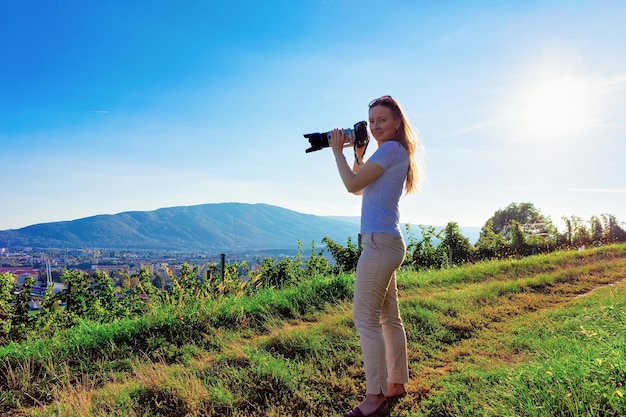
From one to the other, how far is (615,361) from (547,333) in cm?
229

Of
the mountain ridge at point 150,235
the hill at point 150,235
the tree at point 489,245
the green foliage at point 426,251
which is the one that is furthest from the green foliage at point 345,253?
the mountain ridge at point 150,235

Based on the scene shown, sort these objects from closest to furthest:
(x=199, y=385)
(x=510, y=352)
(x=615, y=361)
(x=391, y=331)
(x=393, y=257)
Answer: (x=615, y=361) < (x=393, y=257) < (x=391, y=331) < (x=199, y=385) < (x=510, y=352)

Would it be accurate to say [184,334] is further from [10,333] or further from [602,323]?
[602,323]

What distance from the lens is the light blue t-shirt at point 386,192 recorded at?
2.85 meters

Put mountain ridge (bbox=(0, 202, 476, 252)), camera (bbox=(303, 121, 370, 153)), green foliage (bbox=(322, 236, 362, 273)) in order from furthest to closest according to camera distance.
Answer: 1. mountain ridge (bbox=(0, 202, 476, 252))
2. green foliage (bbox=(322, 236, 362, 273))
3. camera (bbox=(303, 121, 370, 153))

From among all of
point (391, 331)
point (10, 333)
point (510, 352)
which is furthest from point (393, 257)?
point (10, 333)

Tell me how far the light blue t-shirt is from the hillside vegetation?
4.52 ft

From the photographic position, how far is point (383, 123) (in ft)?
9.95

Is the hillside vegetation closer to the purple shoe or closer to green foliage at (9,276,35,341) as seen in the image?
the purple shoe

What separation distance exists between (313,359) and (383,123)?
7.78 ft

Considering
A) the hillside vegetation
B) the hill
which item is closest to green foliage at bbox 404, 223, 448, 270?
the hillside vegetation

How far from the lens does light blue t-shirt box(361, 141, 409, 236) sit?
285 centimetres

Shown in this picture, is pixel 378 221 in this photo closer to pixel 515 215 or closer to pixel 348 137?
pixel 348 137

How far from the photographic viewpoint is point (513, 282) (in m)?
7.89
